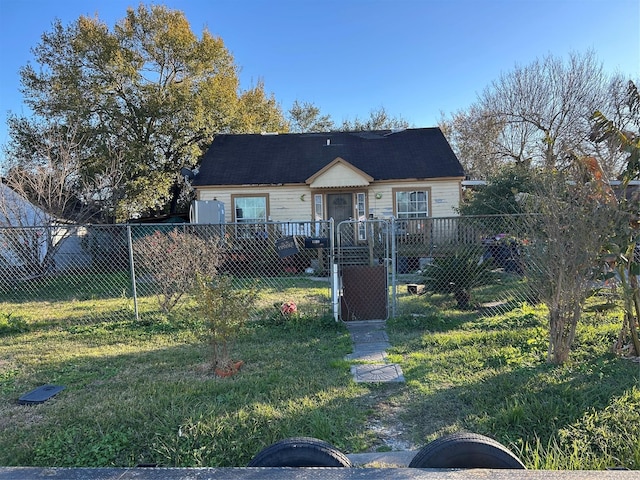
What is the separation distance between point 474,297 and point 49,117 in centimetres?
1886

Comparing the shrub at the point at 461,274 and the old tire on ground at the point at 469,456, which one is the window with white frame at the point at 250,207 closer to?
the shrub at the point at 461,274

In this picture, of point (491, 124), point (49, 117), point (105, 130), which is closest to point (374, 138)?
point (491, 124)

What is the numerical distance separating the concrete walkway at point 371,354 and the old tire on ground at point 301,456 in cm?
197

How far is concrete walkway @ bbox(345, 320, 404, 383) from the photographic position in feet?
13.9

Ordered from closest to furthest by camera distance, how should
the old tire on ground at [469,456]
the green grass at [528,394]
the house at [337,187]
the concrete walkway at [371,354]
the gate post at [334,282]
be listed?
the old tire on ground at [469,456] → the green grass at [528,394] → the concrete walkway at [371,354] → the gate post at [334,282] → the house at [337,187]

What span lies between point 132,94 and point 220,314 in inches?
674

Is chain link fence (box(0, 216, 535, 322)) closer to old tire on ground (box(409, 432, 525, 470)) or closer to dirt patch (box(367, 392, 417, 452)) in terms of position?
dirt patch (box(367, 392, 417, 452))

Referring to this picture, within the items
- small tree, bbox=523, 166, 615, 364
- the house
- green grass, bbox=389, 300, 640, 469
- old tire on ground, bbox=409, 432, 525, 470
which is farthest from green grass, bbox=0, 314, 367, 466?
the house

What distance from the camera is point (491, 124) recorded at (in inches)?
850

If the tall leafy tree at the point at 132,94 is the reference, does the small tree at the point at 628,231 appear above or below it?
below

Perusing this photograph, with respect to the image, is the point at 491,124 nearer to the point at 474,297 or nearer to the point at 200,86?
the point at 200,86

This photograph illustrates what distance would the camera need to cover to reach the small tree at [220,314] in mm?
4316

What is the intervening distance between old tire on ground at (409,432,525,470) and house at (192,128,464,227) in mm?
12459

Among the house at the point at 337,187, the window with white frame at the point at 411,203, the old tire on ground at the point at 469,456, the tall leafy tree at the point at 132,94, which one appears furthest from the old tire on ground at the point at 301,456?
the tall leafy tree at the point at 132,94
